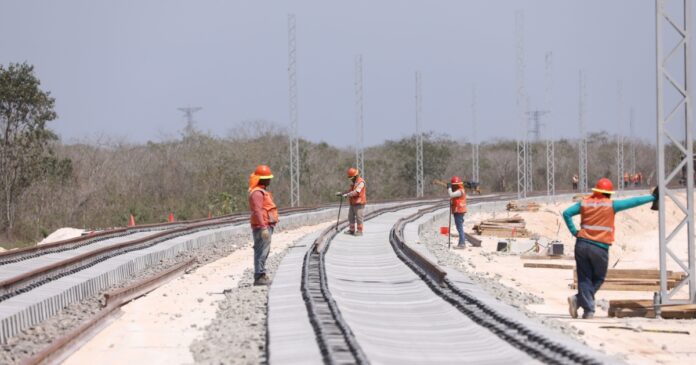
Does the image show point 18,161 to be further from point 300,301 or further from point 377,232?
point 300,301

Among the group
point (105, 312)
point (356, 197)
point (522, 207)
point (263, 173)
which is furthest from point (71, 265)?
point (522, 207)

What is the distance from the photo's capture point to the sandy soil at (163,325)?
10.9 m

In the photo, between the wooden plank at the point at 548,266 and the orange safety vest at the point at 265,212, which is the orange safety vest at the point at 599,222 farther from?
the wooden plank at the point at 548,266

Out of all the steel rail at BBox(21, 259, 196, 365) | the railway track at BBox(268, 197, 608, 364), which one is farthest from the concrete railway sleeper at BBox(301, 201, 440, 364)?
the steel rail at BBox(21, 259, 196, 365)

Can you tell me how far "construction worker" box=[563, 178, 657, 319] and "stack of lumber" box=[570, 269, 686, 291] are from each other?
4.26 m

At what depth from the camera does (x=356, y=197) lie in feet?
79.5

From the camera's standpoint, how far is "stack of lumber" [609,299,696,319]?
13.8m

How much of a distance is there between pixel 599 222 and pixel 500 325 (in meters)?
2.54

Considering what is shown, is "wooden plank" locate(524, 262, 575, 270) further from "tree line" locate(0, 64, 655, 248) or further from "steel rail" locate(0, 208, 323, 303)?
"tree line" locate(0, 64, 655, 248)

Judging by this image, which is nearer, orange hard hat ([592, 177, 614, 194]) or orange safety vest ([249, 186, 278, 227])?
orange hard hat ([592, 177, 614, 194])

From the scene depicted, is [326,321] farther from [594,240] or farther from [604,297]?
[604,297]

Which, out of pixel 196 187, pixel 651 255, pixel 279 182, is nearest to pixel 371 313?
pixel 651 255

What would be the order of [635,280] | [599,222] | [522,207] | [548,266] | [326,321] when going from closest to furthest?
1. [326,321]
2. [599,222]
3. [635,280]
4. [548,266]
5. [522,207]

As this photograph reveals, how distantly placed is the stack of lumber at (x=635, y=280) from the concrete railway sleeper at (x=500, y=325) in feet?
9.14
